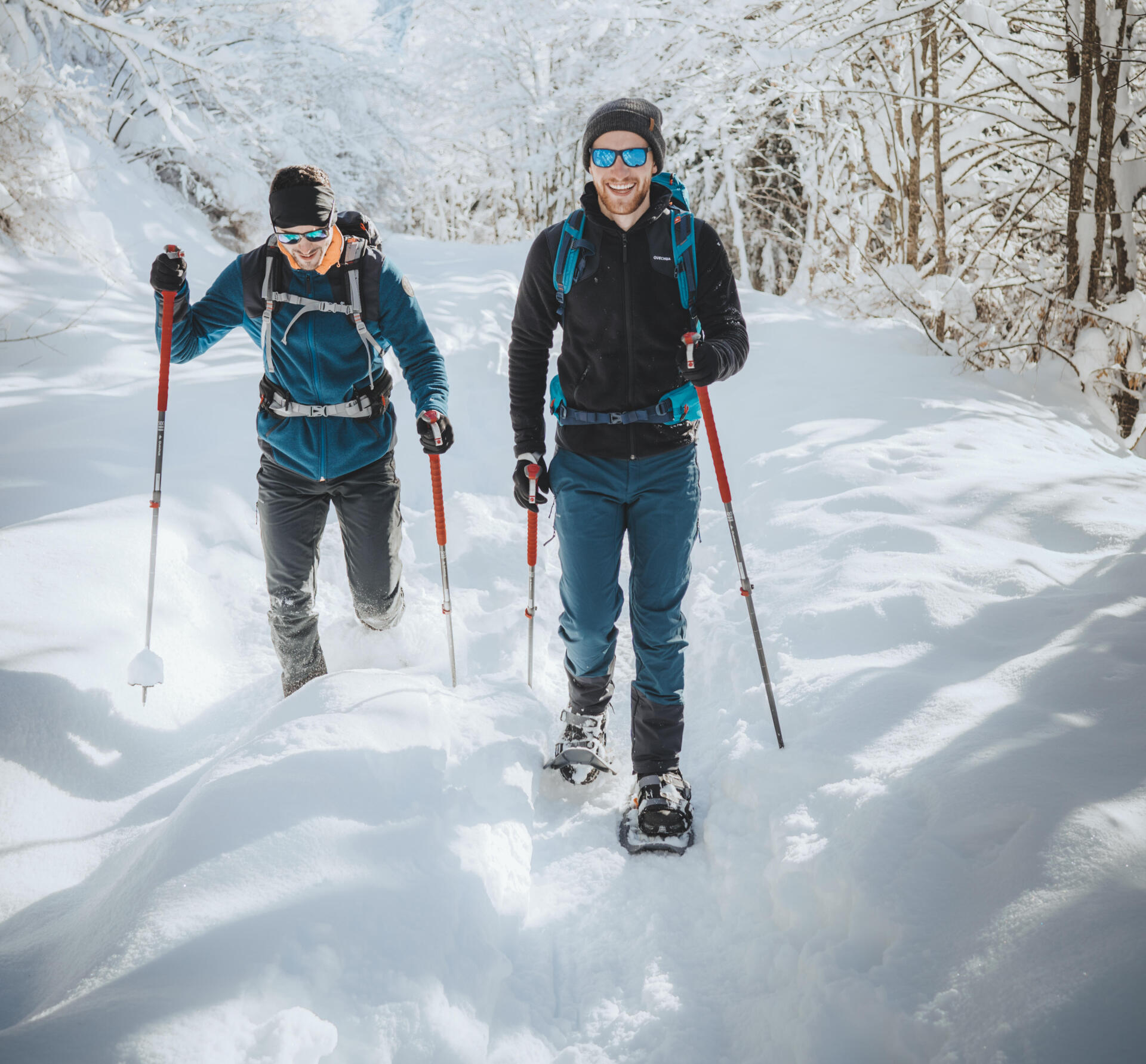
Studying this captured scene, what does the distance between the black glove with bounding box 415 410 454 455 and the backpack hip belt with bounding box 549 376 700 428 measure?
0.78m

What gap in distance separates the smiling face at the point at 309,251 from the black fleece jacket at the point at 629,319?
90 centimetres

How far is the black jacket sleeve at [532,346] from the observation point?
259 centimetres

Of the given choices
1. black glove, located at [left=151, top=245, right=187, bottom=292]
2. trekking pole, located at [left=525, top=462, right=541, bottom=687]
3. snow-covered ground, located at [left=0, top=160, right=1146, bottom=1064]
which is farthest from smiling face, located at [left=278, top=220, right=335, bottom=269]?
snow-covered ground, located at [left=0, top=160, right=1146, bottom=1064]

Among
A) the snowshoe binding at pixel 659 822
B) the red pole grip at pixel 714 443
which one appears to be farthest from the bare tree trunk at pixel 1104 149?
the snowshoe binding at pixel 659 822

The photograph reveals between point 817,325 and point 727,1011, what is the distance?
324 inches

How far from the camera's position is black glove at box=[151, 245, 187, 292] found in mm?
3062

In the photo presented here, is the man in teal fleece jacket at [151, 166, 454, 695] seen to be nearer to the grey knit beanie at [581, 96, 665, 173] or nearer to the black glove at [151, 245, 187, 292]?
the black glove at [151, 245, 187, 292]

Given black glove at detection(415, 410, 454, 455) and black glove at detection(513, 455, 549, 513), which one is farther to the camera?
black glove at detection(415, 410, 454, 455)

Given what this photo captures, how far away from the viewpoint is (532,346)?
2730 millimetres

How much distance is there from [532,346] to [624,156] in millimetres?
722

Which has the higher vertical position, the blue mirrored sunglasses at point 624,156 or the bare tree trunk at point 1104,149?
the bare tree trunk at point 1104,149

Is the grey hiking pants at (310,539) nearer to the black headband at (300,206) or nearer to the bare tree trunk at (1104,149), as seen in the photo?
the black headband at (300,206)

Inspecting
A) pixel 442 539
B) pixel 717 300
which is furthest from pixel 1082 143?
pixel 442 539

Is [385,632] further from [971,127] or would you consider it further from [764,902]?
[971,127]
